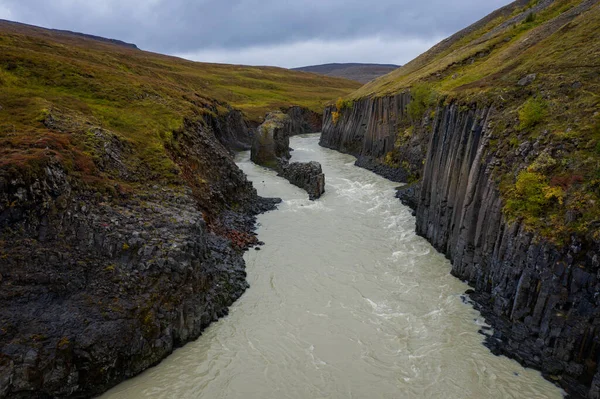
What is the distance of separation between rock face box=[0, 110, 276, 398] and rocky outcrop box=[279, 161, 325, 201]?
63.0 feet

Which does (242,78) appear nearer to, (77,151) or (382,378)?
(77,151)

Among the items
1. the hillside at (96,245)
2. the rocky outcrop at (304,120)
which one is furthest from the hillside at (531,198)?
the rocky outcrop at (304,120)

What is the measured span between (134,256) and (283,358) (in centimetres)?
849

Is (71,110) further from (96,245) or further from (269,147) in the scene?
(269,147)

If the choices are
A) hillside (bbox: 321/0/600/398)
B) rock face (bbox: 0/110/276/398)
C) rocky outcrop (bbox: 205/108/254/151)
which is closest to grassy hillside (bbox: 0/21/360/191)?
rock face (bbox: 0/110/276/398)

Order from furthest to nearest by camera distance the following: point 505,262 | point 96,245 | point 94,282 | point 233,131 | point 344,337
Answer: point 233,131 → point 505,262 → point 344,337 → point 96,245 → point 94,282

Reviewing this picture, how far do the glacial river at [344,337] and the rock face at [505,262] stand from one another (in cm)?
93

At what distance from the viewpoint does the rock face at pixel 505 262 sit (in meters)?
14.2

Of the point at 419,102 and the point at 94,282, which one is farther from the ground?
the point at 419,102

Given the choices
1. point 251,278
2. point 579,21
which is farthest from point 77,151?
point 579,21

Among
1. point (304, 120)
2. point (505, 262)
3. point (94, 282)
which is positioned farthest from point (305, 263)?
point (304, 120)

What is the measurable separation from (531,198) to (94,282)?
811 inches

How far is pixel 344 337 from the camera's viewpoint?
59.1 feet

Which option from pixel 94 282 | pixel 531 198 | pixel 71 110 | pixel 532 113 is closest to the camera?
pixel 94 282
